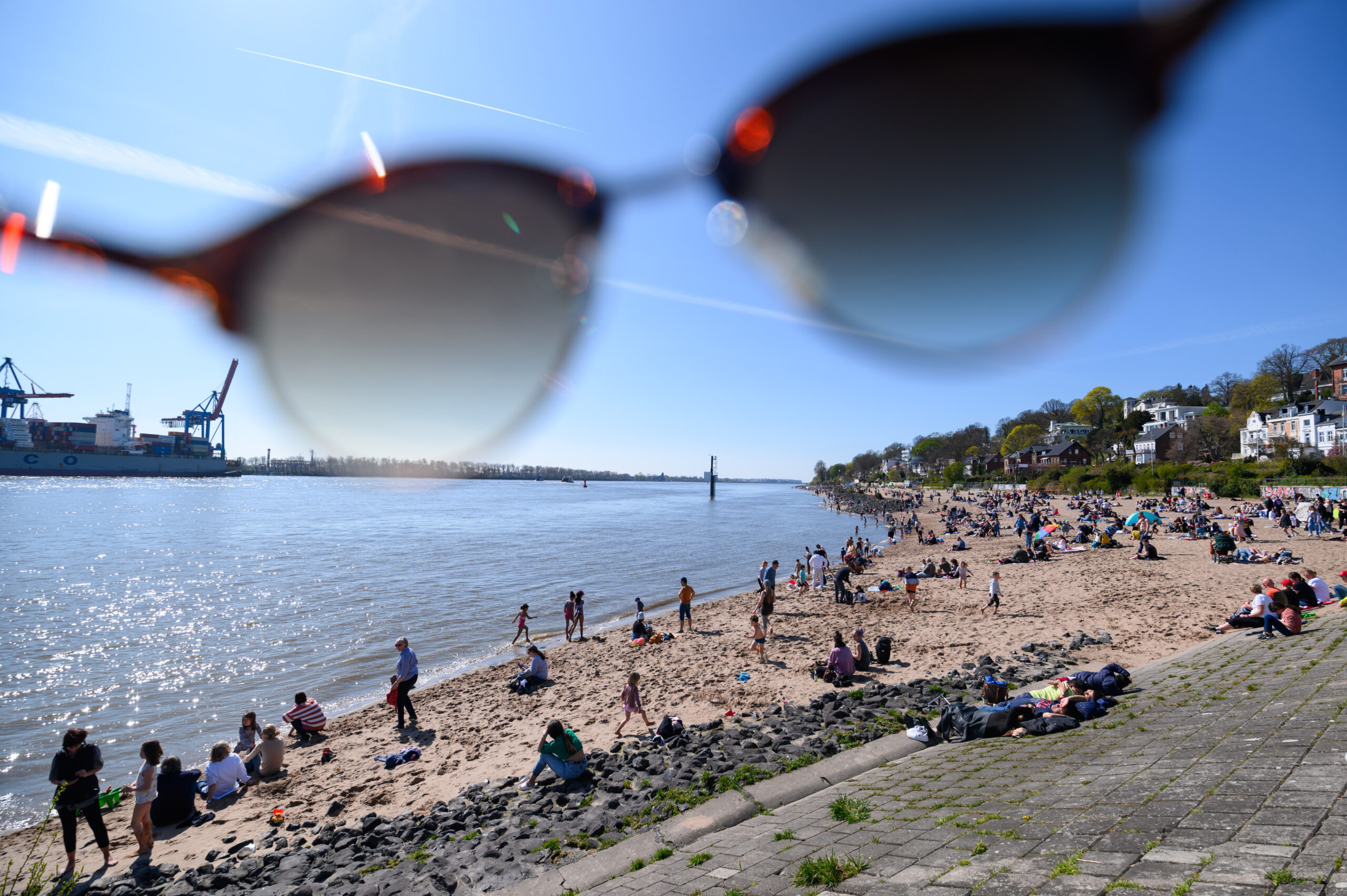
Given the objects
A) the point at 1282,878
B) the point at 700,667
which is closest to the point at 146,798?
the point at 700,667

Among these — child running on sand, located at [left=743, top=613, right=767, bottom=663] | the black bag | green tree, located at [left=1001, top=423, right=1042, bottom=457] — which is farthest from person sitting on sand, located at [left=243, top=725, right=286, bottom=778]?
green tree, located at [left=1001, top=423, right=1042, bottom=457]

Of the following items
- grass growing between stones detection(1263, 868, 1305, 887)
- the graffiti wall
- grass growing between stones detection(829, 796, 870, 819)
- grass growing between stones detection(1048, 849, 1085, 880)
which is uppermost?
the graffiti wall

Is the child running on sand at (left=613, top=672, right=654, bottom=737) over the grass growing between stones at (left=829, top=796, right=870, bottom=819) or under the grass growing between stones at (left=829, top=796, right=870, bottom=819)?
under

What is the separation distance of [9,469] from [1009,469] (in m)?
229

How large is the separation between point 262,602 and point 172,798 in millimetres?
19100

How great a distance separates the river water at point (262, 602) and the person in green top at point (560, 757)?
7.55 meters

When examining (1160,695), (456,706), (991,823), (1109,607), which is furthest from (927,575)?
(991,823)

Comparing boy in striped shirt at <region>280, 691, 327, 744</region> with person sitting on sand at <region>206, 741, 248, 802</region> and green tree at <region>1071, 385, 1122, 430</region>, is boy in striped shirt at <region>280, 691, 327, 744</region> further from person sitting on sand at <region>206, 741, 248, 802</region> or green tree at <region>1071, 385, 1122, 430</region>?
green tree at <region>1071, 385, 1122, 430</region>

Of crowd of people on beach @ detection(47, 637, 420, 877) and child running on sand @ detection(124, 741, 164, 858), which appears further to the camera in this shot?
child running on sand @ detection(124, 741, 164, 858)

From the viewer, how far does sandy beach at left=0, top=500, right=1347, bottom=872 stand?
8.48 m

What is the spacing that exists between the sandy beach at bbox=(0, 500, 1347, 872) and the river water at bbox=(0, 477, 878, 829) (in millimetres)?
1714

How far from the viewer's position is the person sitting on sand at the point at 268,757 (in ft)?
30.2

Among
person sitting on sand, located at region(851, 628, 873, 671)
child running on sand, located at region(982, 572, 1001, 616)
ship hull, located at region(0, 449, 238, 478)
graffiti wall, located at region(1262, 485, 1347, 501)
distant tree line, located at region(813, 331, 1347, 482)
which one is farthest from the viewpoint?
ship hull, located at region(0, 449, 238, 478)

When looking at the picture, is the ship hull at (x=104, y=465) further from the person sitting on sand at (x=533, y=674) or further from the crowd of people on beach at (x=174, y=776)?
the person sitting on sand at (x=533, y=674)
